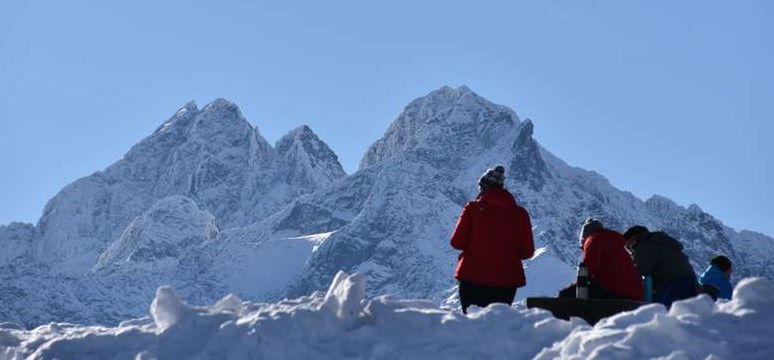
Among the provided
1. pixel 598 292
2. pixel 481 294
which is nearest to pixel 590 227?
pixel 598 292

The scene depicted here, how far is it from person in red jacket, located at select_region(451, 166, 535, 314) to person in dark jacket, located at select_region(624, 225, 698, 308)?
4.75 ft

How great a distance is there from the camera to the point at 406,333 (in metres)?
12.5

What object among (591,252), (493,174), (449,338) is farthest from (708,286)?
(449,338)

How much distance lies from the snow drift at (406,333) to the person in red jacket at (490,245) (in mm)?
759

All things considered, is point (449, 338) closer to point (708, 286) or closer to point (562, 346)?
point (562, 346)

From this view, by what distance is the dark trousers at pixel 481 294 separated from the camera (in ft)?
47.3

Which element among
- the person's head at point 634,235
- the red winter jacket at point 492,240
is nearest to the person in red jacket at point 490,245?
the red winter jacket at point 492,240

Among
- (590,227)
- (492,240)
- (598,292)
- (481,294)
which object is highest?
(590,227)

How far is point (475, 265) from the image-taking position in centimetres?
1439

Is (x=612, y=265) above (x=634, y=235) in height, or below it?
below

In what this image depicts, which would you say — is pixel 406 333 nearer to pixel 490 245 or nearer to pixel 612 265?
pixel 490 245

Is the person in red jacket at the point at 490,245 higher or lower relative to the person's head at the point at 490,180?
lower

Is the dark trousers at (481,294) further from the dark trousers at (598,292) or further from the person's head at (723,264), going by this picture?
the person's head at (723,264)

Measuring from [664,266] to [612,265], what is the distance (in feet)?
2.07
